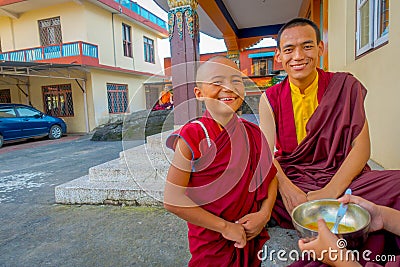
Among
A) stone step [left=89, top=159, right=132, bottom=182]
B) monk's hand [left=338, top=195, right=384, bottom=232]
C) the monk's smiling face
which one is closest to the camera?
monk's hand [left=338, top=195, right=384, bottom=232]

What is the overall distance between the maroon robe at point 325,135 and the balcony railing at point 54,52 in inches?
406

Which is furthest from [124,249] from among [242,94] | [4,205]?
[4,205]

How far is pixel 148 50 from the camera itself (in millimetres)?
15336

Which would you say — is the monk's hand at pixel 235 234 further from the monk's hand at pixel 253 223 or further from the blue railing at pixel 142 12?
the blue railing at pixel 142 12

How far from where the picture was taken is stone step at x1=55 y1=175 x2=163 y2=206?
288 centimetres

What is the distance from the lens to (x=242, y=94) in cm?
120

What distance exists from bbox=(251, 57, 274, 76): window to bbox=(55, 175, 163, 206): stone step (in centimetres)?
1334

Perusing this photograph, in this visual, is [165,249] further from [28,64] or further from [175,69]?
[28,64]

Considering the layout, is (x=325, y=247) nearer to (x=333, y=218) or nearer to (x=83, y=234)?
(x=333, y=218)

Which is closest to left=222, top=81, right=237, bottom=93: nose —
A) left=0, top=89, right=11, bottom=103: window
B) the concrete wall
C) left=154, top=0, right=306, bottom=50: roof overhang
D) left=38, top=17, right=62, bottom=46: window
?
the concrete wall

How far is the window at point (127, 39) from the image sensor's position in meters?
13.3

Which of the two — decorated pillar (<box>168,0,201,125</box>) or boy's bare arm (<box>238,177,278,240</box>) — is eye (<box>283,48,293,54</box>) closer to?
boy's bare arm (<box>238,177,278,240</box>)

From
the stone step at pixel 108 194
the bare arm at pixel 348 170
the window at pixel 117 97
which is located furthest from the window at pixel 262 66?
the bare arm at pixel 348 170

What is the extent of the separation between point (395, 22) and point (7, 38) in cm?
1411
